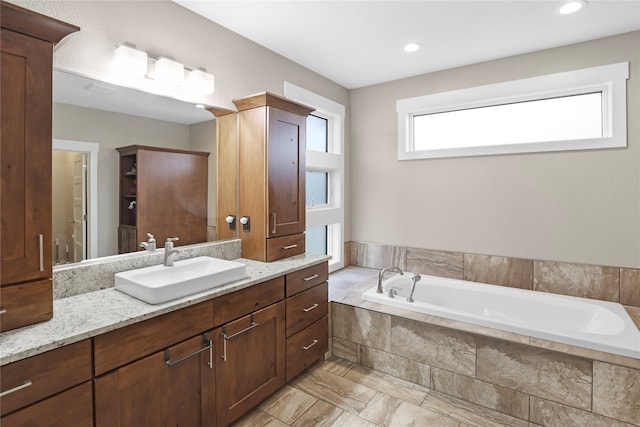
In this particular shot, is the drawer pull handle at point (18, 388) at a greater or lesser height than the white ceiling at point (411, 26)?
lesser

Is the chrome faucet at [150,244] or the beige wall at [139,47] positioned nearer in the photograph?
the beige wall at [139,47]

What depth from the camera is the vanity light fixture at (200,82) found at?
2.18 m

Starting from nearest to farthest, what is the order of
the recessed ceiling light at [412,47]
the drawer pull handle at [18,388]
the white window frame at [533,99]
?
the drawer pull handle at [18,388] < the white window frame at [533,99] < the recessed ceiling light at [412,47]

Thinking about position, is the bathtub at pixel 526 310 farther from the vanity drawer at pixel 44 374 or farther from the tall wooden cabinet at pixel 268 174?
the vanity drawer at pixel 44 374

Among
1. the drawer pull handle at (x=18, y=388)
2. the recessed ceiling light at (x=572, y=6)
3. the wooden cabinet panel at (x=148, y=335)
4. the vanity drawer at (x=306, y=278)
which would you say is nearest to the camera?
the drawer pull handle at (x=18, y=388)

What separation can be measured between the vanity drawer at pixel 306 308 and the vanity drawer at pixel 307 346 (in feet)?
0.17

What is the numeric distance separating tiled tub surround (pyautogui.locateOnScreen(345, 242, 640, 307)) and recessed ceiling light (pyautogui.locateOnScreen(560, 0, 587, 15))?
6.26 feet

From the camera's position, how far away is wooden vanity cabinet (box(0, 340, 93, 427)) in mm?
1092

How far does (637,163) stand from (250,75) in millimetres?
3063

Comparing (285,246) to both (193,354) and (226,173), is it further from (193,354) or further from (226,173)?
(193,354)

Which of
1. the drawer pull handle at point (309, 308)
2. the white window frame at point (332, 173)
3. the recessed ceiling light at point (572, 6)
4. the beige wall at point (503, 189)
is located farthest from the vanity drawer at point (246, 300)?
the recessed ceiling light at point (572, 6)

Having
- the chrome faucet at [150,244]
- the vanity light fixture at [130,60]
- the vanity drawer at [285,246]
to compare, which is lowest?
the vanity drawer at [285,246]

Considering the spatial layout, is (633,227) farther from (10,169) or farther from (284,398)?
(10,169)

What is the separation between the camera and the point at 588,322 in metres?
2.49
